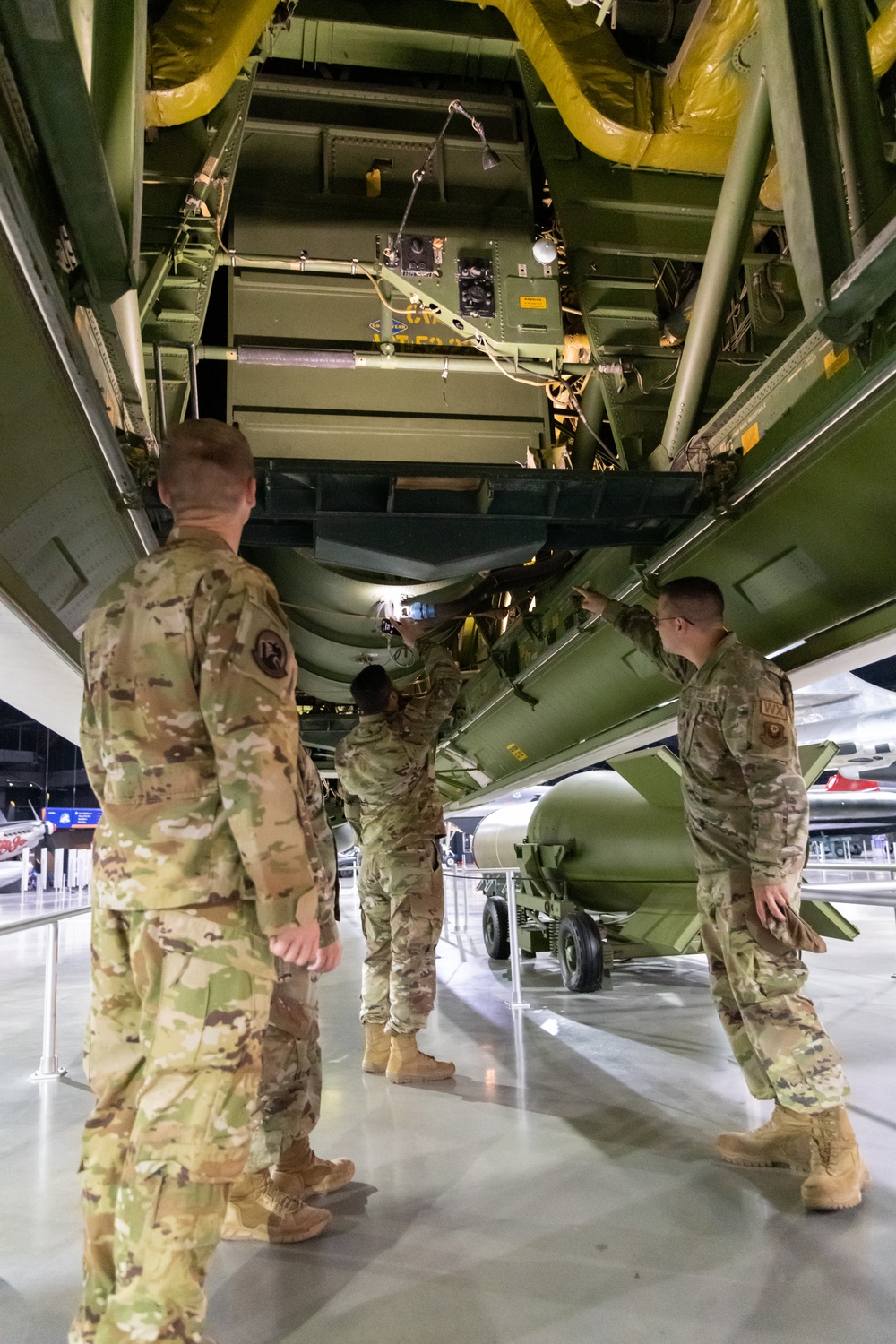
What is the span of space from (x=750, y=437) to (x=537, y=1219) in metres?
2.54

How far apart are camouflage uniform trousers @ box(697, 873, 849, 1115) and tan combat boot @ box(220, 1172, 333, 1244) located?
1419 mm

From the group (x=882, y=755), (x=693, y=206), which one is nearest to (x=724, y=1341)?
(x=693, y=206)

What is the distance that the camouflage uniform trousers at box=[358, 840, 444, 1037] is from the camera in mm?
4180

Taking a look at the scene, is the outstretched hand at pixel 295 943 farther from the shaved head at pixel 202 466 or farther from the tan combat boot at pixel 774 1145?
the tan combat boot at pixel 774 1145

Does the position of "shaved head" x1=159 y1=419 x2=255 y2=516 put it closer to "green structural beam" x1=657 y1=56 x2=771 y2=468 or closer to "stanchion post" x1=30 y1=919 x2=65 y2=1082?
"green structural beam" x1=657 y1=56 x2=771 y2=468

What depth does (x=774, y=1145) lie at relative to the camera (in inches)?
114

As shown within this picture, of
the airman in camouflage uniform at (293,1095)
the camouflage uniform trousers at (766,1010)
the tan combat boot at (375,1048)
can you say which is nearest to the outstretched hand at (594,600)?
the camouflage uniform trousers at (766,1010)

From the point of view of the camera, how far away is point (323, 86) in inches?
172

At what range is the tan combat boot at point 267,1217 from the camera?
95.9 inches

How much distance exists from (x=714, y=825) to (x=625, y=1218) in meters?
1.22

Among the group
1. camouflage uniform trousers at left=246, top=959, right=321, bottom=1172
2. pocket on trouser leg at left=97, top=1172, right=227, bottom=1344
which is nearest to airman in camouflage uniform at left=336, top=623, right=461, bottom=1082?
camouflage uniform trousers at left=246, top=959, right=321, bottom=1172

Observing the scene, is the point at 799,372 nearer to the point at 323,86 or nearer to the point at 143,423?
the point at 143,423

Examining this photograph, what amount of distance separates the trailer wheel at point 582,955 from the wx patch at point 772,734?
12.3 ft

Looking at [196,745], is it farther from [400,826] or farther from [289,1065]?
[400,826]
